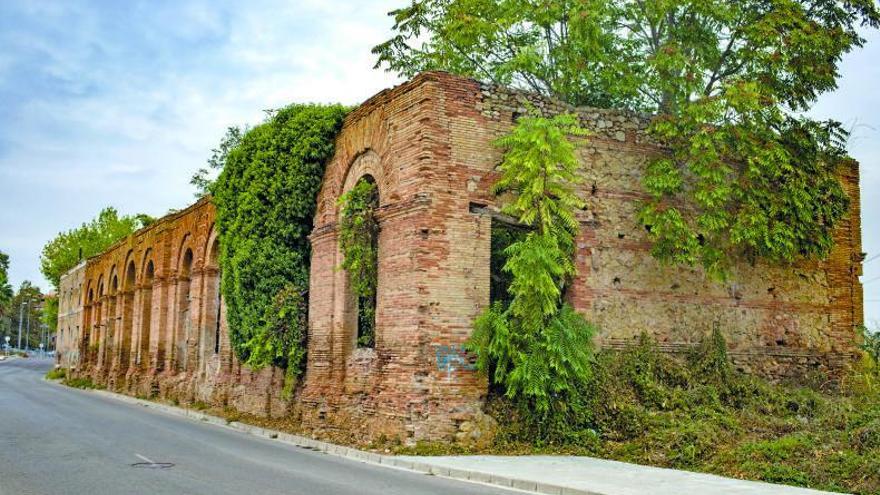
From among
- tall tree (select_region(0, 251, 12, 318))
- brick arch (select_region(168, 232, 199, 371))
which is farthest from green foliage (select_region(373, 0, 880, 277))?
tall tree (select_region(0, 251, 12, 318))

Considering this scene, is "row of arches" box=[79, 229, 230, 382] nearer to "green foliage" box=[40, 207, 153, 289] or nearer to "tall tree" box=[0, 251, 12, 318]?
"green foliage" box=[40, 207, 153, 289]

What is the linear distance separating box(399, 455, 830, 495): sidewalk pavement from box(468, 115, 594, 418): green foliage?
1449mm

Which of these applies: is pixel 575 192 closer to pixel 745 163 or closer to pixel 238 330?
pixel 745 163

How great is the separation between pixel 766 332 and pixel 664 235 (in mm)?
3772

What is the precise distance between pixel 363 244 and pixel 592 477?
7639 millimetres

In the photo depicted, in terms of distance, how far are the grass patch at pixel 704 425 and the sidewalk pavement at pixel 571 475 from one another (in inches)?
23.4

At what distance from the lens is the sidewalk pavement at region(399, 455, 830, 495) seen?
35.0 feet

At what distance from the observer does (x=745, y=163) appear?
61.6 ft

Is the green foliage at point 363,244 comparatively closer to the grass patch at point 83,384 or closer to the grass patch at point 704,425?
the grass patch at point 704,425

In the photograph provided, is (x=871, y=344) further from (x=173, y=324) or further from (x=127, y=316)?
(x=127, y=316)

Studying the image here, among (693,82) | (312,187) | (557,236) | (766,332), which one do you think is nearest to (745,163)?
(693,82)

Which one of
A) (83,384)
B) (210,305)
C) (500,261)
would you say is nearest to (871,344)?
(500,261)

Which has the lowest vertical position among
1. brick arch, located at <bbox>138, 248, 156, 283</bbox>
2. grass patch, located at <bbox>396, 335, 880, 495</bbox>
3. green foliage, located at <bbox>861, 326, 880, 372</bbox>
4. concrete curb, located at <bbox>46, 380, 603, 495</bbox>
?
concrete curb, located at <bbox>46, 380, 603, 495</bbox>

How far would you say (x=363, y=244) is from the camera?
692 inches
